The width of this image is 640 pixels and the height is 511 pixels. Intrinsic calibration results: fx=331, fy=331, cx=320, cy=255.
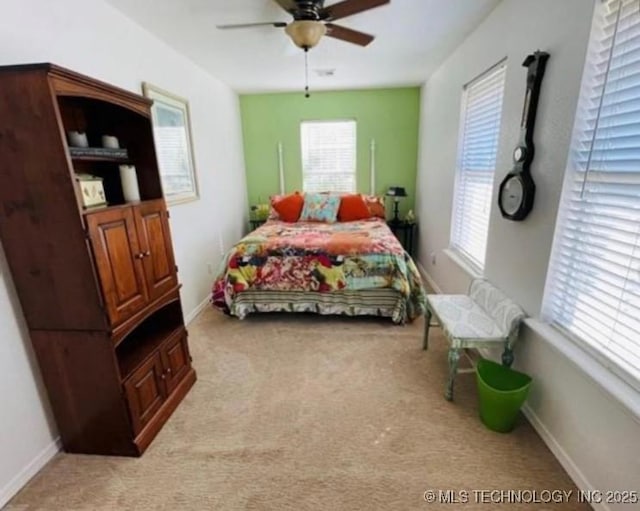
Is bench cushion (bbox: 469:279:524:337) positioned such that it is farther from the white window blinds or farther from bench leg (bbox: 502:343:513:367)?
the white window blinds

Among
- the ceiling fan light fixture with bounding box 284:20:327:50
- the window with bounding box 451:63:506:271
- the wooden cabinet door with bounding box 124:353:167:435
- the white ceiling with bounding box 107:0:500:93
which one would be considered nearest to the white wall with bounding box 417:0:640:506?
the window with bounding box 451:63:506:271

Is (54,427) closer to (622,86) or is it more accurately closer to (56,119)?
(56,119)

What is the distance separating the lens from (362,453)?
64.4 inches

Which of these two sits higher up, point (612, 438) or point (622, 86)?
point (622, 86)

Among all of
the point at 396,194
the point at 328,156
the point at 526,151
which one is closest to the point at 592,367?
the point at 526,151

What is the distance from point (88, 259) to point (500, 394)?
201 cm

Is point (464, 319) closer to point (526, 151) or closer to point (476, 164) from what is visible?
point (526, 151)

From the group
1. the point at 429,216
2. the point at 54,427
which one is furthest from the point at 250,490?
the point at 429,216

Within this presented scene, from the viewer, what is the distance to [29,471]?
5.04 feet

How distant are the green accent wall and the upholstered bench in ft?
8.75

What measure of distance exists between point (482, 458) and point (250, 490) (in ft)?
3.60

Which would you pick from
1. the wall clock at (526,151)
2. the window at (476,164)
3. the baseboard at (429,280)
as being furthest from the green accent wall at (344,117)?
the wall clock at (526,151)

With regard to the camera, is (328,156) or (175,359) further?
(328,156)

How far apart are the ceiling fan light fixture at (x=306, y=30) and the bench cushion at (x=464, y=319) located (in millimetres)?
1878
